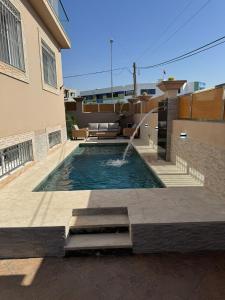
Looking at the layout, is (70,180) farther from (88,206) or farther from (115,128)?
(115,128)

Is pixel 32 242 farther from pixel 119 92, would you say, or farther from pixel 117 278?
pixel 119 92

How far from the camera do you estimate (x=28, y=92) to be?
8.09 m

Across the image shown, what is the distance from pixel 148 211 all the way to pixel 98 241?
3.46ft

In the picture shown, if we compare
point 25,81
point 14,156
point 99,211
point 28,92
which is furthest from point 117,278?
point 28,92

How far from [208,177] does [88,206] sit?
9.70 feet

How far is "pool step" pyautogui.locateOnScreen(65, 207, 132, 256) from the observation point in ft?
12.0

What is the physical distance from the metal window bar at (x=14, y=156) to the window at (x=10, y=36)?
2.56 m

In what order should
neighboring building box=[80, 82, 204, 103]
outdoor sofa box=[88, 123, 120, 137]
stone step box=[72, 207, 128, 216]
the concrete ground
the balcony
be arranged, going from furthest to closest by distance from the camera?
neighboring building box=[80, 82, 204, 103] → outdoor sofa box=[88, 123, 120, 137] → the balcony → stone step box=[72, 207, 128, 216] → the concrete ground

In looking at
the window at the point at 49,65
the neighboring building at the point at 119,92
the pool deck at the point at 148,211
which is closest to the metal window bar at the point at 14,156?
the pool deck at the point at 148,211

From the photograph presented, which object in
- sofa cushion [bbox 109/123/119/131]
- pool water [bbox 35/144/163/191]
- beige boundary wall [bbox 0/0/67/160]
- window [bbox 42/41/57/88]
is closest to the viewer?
beige boundary wall [bbox 0/0/67/160]

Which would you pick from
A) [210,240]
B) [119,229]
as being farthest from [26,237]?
[210,240]

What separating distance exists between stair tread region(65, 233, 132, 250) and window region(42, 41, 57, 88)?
882 centimetres

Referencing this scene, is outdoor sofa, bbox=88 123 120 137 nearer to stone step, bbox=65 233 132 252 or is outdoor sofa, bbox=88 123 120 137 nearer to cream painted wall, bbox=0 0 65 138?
cream painted wall, bbox=0 0 65 138

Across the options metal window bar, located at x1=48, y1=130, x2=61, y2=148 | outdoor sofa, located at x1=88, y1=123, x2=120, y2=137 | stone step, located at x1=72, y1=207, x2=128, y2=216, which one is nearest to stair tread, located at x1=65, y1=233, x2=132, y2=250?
stone step, located at x1=72, y1=207, x2=128, y2=216
